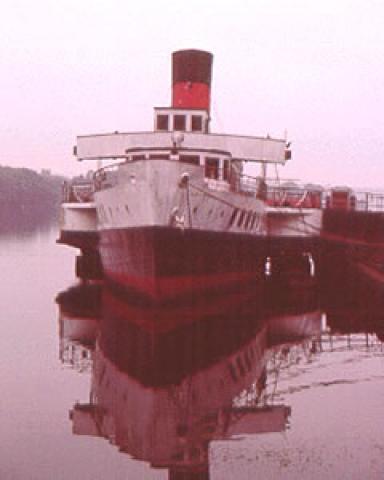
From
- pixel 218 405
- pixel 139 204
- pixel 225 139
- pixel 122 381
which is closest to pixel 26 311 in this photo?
pixel 139 204

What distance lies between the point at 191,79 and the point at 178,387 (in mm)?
25321

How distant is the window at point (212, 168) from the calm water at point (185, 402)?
265 inches

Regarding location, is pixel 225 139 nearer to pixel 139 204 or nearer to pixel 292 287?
pixel 292 287

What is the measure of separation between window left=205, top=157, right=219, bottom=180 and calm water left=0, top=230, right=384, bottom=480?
674 cm

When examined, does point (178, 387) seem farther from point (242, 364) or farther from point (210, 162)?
point (210, 162)

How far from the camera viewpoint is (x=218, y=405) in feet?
56.2

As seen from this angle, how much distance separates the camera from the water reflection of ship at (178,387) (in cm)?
1465

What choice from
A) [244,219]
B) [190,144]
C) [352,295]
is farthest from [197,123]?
[352,295]

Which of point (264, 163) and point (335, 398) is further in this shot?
point (264, 163)

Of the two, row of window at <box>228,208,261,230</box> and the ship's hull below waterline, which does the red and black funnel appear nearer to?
row of window at <box>228,208,261,230</box>

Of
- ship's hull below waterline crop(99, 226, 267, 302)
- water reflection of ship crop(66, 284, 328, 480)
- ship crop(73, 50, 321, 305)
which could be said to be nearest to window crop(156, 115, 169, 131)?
ship crop(73, 50, 321, 305)

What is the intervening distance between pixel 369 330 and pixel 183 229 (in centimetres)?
798

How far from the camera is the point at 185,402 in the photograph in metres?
17.3

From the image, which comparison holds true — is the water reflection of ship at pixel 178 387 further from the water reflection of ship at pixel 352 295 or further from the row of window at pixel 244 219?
the row of window at pixel 244 219
